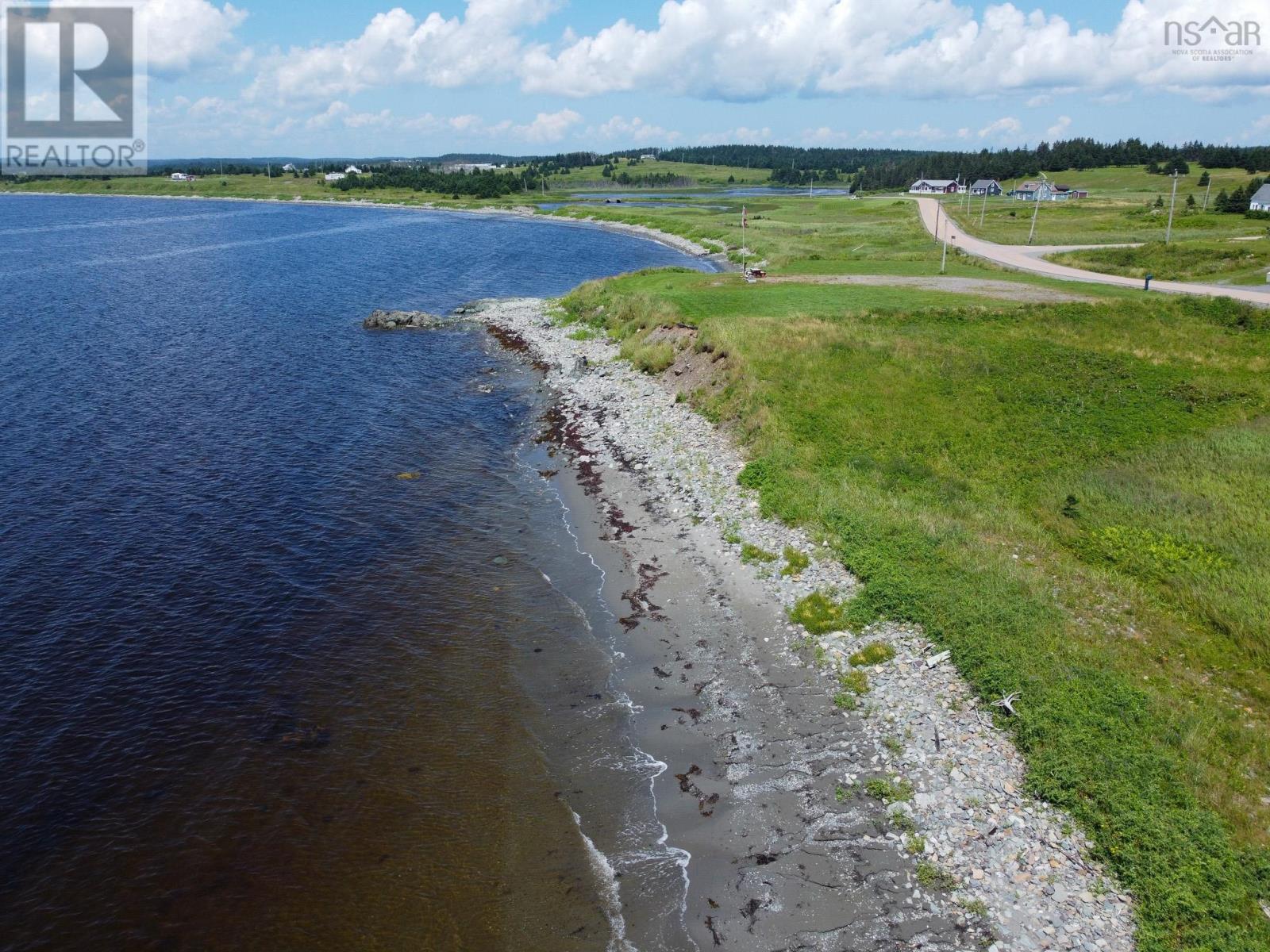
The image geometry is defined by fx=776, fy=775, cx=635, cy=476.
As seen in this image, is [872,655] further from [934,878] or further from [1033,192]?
[1033,192]

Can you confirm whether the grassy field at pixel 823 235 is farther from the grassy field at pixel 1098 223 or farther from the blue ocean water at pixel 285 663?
the blue ocean water at pixel 285 663

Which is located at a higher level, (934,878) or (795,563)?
(795,563)

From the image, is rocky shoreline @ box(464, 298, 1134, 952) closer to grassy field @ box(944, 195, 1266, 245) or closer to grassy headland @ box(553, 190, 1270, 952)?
grassy headland @ box(553, 190, 1270, 952)

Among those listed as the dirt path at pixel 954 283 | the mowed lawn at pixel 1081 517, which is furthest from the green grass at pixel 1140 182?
the mowed lawn at pixel 1081 517

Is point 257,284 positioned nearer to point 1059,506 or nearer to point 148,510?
point 148,510

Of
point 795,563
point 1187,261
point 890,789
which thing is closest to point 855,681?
point 890,789

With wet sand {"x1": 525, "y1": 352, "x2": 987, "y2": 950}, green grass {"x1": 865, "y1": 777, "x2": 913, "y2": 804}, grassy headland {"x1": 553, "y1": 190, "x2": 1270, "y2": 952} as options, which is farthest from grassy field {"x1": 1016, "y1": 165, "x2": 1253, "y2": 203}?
green grass {"x1": 865, "y1": 777, "x2": 913, "y2": 804}

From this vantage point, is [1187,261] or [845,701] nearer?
[845,701]
